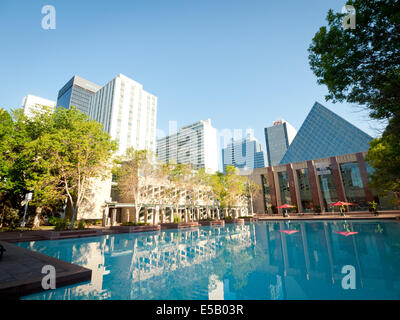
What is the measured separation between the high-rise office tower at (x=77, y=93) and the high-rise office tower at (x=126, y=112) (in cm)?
2920

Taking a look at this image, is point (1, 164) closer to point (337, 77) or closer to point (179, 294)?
point (179, 294)

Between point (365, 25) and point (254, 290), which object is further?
point (365, 25)

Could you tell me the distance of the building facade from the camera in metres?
44.4

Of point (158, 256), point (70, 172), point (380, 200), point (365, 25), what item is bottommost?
point (158, 256)

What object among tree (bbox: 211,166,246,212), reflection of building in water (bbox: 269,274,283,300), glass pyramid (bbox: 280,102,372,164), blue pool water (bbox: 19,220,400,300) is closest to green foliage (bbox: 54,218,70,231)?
blue pool water (bbox: 19,220,400,300)

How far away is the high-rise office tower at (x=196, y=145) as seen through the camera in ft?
431

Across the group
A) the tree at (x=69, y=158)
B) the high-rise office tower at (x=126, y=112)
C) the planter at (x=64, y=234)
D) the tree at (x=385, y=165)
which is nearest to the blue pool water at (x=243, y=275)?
the planter at (x=64, y=234)

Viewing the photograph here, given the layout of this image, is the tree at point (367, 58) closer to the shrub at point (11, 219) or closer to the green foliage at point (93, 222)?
the shrub at point (11, 219)

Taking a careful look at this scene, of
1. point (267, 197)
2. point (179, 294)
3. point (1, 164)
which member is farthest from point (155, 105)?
point (179, 294)

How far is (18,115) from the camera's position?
2425 centimetres

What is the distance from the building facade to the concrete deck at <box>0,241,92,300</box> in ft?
166

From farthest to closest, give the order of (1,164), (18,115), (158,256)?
1. (18,115)
2. (1,164)
3. (158,256)
